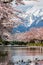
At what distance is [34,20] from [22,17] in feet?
0.34

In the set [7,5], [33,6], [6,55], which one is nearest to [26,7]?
[33,6]

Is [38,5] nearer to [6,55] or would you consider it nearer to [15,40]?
[15,40]

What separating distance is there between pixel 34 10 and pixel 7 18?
0.78ft

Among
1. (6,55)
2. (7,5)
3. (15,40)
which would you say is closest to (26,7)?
(7,5)

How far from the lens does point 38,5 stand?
158 centimetres

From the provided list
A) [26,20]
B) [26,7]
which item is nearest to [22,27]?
[26,20]

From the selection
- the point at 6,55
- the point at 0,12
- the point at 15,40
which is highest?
the point at 0,12

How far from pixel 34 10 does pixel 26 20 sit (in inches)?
4.3

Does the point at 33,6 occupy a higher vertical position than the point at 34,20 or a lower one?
higher

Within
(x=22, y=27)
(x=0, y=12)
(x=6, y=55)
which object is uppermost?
(x=0, y=12)

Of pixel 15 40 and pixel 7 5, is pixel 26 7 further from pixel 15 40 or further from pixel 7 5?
pixel 15 40

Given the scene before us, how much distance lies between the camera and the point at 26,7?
5.19 feet

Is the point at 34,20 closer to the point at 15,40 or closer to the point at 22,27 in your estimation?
the point at 22,27

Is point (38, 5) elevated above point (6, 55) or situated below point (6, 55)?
above
